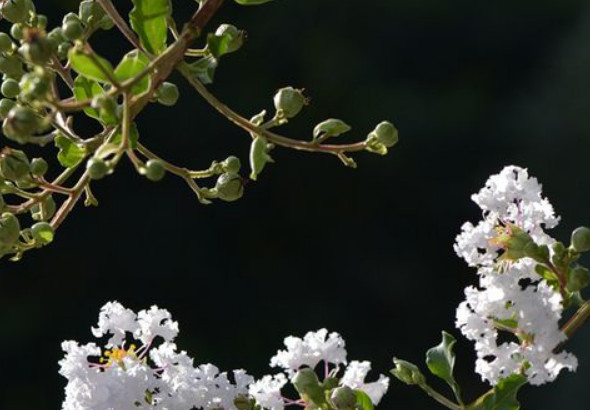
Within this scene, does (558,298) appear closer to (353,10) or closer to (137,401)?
(137,401)

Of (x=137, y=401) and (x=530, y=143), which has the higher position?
(x=530, y=143)

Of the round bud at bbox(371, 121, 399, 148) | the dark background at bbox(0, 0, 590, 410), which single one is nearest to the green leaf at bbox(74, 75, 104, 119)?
the round bud at bbox(371, 121, 399, 148)

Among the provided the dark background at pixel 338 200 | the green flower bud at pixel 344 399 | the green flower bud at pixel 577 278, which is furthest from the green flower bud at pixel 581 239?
the dark background at pixel 338 200

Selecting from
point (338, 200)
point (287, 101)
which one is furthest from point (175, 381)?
point (338, 200)

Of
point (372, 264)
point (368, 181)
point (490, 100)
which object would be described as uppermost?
point (490, 100)

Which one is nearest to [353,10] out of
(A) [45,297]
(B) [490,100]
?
(B) [490,100]

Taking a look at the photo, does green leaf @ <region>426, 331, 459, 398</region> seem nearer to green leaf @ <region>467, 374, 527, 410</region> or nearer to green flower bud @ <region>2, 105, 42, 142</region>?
green leaf @ <region>467, 374, 527, 410</region>
